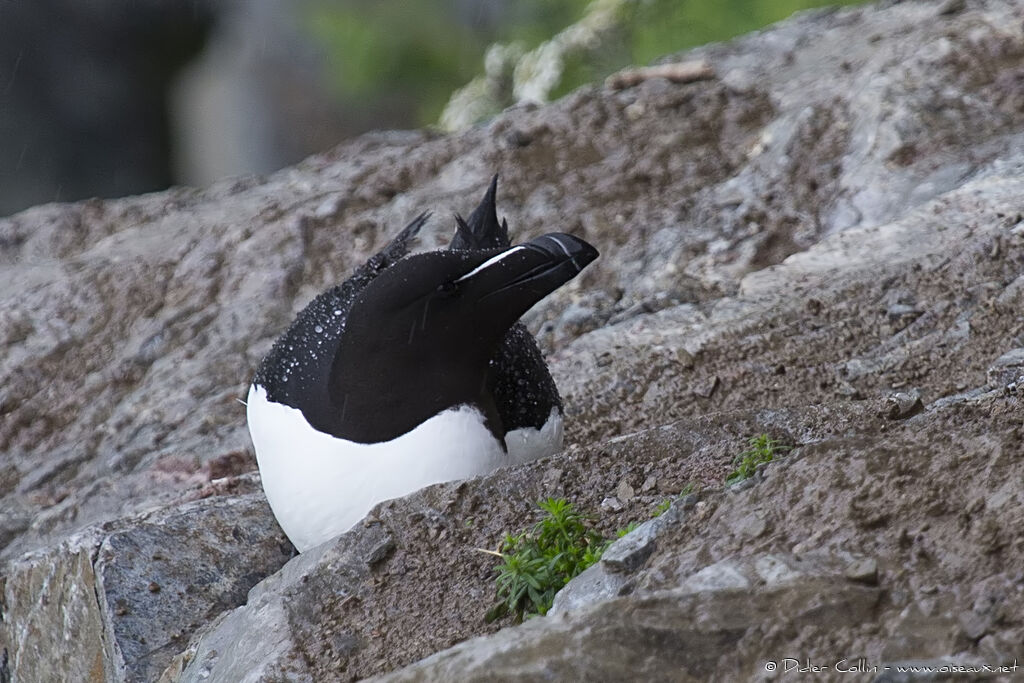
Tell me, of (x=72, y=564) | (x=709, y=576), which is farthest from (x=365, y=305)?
(x=709, y=576)

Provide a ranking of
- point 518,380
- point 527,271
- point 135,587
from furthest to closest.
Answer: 1. point 518,380
2. point 135,587
3. point 527,271

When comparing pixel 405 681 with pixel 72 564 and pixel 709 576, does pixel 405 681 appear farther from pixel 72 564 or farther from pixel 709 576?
pixel 72 564

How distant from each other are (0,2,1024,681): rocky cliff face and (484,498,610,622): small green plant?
0.28 feet

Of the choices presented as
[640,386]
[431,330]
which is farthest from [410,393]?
[640,386]

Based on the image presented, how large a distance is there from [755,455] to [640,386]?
1.76 meters

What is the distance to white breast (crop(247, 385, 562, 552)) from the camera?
341 centimetres

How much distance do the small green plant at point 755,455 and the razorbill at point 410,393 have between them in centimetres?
66

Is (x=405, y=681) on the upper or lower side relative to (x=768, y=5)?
lower

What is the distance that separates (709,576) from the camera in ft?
6.95

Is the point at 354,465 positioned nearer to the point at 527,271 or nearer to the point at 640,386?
the point at 527,271

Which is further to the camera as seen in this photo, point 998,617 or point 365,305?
point 365,305

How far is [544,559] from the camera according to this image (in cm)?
274

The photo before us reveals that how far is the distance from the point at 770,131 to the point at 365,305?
3.46 m

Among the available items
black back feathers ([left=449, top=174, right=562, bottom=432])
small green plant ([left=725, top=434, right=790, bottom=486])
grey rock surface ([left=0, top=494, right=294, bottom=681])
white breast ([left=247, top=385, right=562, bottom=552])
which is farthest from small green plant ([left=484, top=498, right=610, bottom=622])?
grey rock surface ([left=0, top=494, right=294, bottom=681])
